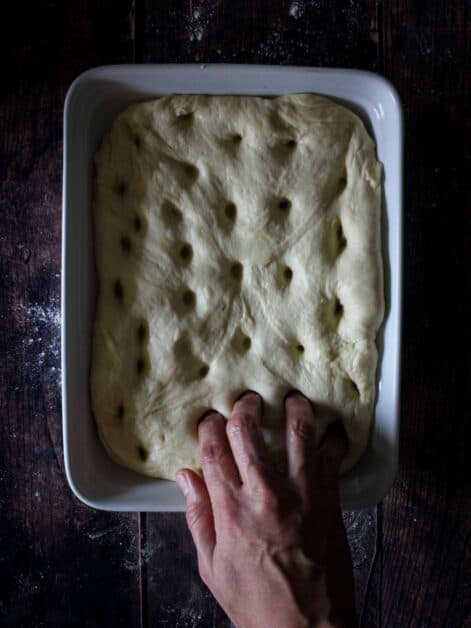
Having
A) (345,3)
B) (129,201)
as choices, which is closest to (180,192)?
(129,201)

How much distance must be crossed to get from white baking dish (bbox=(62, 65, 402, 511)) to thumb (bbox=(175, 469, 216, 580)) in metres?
0.02

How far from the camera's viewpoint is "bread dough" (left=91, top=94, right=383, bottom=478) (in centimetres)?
67

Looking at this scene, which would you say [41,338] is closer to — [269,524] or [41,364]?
[41,364]

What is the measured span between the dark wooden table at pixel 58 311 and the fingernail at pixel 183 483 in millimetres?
157

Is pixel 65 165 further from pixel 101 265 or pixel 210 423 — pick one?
pixel 210 423

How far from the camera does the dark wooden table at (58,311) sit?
0.76 meters

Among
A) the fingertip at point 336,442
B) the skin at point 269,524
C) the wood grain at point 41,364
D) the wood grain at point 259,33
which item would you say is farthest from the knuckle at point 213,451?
the wood grain at point 259,33

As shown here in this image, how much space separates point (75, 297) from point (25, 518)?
0.35 meters

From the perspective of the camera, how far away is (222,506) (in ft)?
2.10

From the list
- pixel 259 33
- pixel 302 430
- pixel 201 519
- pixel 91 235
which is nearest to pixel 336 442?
pixel 302 430

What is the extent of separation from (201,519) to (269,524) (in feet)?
0.27

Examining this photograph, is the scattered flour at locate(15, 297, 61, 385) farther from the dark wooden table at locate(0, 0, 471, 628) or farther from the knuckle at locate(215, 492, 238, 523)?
the knuckle at locate(215, 492, 238, 523)

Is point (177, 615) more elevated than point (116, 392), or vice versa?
point (116, 392)

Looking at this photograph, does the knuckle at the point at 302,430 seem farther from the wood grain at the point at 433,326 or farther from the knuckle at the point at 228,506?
the wood grain at the point at 433,326
